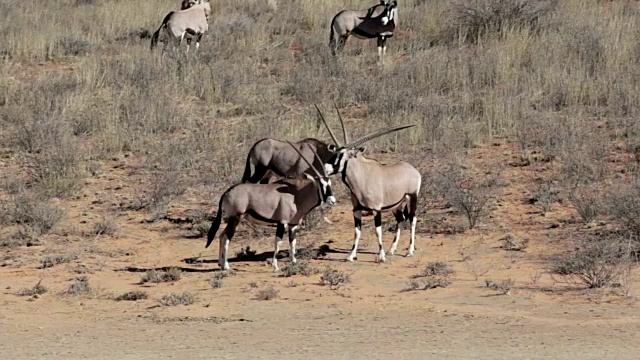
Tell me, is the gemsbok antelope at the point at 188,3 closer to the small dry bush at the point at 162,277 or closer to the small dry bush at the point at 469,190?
the small dry bush at the point at 469,190

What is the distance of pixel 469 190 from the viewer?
1444 centimetres

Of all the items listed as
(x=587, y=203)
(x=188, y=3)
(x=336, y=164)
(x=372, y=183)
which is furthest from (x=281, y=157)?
(x=188, y=3)

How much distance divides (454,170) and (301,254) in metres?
3.24

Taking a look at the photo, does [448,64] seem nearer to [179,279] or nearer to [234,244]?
[234,244]

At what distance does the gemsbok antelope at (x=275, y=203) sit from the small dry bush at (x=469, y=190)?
2244 mm

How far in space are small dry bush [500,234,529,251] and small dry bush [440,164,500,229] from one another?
1.89ft

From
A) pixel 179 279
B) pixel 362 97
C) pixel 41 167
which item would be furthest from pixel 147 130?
pixel 179 279

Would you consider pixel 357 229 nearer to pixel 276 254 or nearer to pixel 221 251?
pixel 276 254

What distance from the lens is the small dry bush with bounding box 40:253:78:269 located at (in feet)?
40.7

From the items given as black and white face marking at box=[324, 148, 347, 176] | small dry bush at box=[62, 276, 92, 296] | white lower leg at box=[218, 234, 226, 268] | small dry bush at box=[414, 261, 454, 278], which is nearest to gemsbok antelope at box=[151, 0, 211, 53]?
black and white face marking at box=[324, 148, 347, 176]

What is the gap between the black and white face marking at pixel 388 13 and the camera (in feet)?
72.5

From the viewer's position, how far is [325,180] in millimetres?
11953

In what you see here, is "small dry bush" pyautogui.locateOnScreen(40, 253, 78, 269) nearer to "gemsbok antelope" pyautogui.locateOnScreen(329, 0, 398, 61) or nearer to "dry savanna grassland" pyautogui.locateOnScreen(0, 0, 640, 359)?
"dry savanna grassland" pyautogui.locateOnScreen(0, 0, 640, 359)

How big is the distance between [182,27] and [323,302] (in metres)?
11.9
